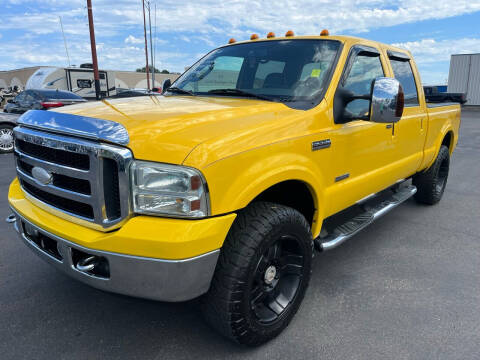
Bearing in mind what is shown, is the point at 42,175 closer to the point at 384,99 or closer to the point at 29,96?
the point at 384,99

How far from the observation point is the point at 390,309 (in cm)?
269

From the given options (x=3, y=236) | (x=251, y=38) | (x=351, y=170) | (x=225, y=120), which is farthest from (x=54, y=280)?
(x=251, y=38)

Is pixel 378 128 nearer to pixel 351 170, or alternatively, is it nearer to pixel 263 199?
pixel 351 170

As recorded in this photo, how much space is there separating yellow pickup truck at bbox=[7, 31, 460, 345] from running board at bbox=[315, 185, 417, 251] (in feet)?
0.07

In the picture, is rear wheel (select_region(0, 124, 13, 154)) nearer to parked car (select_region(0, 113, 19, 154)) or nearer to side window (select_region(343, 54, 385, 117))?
parked car (select_region(0, 113, 19, 154))

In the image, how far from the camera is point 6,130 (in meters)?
9.20

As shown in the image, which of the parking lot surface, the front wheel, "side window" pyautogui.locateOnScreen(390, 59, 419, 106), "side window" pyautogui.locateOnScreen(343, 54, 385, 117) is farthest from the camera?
"side window" pyautogui.locateOnScreen(390, 59, 419, 106)

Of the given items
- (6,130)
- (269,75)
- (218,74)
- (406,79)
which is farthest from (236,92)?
(6,130)

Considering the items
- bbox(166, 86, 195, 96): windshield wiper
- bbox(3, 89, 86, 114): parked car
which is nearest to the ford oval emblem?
bbox(166, 86, 195, 96): windshield wiper

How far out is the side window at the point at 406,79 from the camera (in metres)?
3.83

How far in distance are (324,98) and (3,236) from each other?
139 inches

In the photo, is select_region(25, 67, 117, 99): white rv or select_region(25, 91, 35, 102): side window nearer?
select_region(25, 91, 35, 102): side window

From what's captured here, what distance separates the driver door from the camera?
2.76 metres

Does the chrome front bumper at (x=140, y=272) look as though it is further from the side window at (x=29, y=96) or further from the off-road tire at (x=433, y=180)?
the side window at (x=29, y=96)
